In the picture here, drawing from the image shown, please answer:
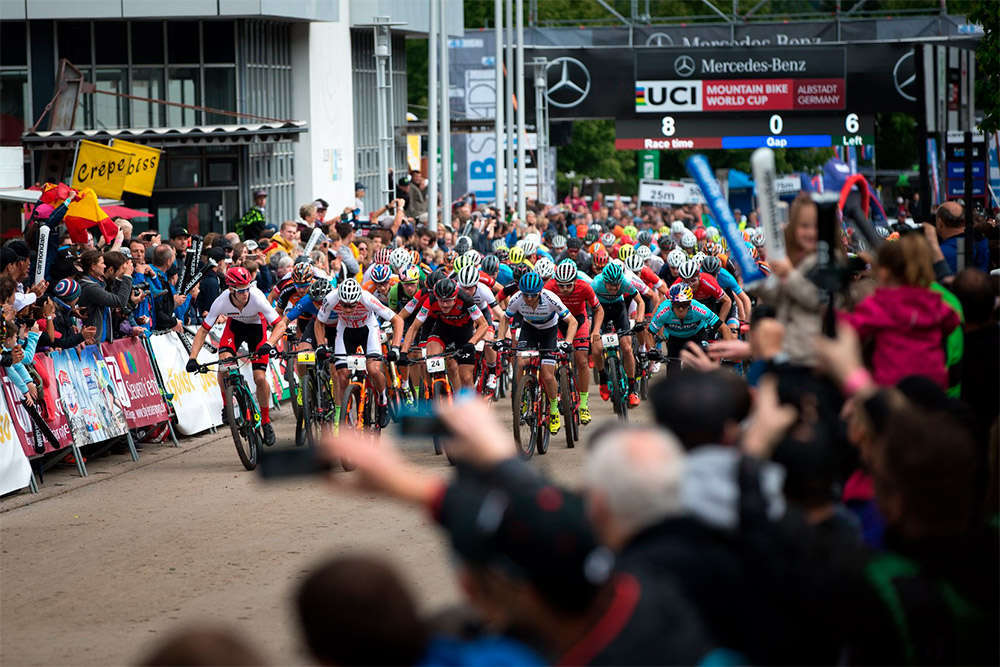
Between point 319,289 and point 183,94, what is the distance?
723 inches

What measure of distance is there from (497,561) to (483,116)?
45.4 metres

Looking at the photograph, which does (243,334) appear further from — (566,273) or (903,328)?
(903,328)

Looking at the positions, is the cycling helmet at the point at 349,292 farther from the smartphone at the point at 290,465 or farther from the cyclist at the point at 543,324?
the smartphone at the point at 290,465

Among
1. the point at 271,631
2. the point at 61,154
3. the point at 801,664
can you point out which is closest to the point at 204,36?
the point at 61,154

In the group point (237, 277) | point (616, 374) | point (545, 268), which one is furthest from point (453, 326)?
point (616, 374)

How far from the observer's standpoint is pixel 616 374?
56.3 ft

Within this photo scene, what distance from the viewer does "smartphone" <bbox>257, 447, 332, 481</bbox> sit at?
3482 mm

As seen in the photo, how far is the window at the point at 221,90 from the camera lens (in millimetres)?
32906

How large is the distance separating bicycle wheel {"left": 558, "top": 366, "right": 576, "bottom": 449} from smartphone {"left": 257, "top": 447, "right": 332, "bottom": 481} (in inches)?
467

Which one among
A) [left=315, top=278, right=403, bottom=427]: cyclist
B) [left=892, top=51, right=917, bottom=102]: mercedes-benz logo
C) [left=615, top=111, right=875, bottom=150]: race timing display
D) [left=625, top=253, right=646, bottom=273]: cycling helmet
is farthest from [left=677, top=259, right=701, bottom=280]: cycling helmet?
[left=892, top=51, right=917, bottom=102]: mercedes-benz logo

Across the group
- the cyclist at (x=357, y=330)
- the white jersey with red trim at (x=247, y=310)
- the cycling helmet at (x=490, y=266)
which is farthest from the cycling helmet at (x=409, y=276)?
the white jersey with red trim at (x=247, y=310)

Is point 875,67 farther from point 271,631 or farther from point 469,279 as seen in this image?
point 271,631

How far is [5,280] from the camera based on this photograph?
12.9 m

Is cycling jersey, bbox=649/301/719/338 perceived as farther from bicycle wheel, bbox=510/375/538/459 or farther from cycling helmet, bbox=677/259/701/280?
bicycle wheel, bbox=510/375/538/459
